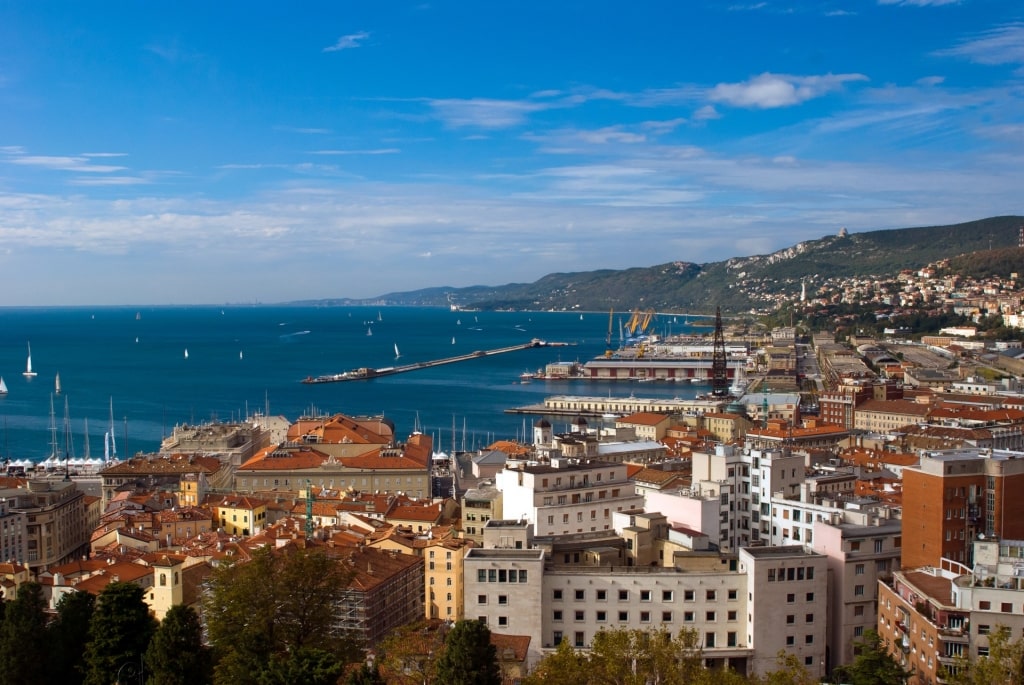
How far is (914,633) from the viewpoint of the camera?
12.5 meters

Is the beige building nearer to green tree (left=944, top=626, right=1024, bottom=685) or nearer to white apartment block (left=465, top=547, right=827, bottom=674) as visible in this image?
white apartment block (left=465, top=547, right=827, bottom=674)

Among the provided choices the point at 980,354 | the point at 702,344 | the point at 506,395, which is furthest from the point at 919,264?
the point at 506,395

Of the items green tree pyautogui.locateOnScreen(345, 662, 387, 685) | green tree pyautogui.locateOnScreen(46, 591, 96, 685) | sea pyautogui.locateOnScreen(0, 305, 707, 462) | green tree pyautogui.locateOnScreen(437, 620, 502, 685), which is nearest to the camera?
green tree pyautogui.locateOnScreen(345, 662, 387, 685)

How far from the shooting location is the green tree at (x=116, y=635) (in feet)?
38.9

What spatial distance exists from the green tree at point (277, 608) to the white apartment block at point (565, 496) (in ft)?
22.3

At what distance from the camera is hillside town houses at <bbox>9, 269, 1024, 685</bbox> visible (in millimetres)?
13461

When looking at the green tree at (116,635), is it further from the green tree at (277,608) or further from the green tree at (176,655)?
the green tree at (277,608)

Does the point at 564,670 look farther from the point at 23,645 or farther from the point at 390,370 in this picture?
the point at 390,370

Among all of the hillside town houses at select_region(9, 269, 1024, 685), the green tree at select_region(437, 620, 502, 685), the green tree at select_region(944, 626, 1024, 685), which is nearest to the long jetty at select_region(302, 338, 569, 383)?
the hillside town houses at select_region(9, 269, 1024, 685)

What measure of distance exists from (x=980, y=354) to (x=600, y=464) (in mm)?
52744

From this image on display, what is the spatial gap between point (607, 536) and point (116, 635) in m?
7.09

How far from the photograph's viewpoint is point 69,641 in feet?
40.9

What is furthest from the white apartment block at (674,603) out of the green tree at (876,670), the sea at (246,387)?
the sea at (246,387)

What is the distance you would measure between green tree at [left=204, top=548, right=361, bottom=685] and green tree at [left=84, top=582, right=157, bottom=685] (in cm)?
79
